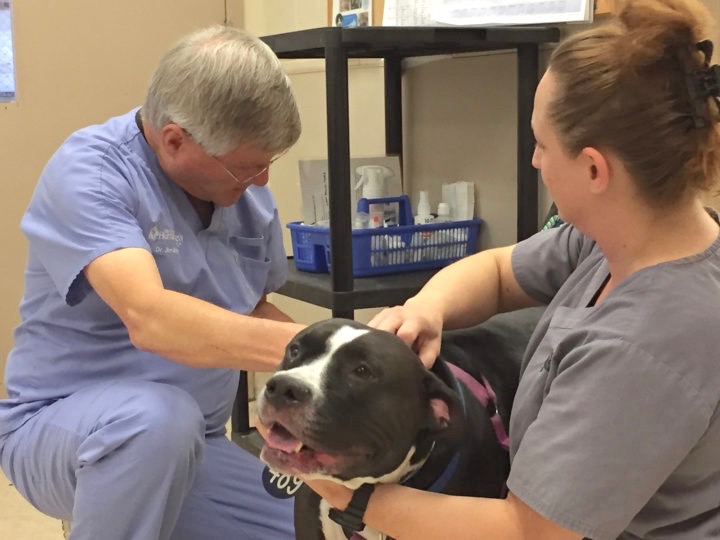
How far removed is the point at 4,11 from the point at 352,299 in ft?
5.90

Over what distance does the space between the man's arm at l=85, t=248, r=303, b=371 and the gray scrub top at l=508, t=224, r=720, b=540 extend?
455 millimetres

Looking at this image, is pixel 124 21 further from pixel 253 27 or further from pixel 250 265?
pixel 250 265

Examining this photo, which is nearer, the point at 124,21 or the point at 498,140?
the point at 498,140

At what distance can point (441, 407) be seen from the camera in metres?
1.24

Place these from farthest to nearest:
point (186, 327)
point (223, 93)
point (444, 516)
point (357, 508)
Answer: point (223, 93), point (186, 327), point (357, 508), point (444, 516)

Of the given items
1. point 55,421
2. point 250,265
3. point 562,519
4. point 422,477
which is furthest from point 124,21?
point 562,519

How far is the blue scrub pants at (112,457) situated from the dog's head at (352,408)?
0.30 meters

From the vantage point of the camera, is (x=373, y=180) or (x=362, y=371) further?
(x=373, y=180)

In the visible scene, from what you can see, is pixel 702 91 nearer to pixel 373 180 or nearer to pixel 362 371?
pixel 362 371

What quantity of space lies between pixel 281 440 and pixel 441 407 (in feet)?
0.76

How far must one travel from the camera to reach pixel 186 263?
161 centimetres

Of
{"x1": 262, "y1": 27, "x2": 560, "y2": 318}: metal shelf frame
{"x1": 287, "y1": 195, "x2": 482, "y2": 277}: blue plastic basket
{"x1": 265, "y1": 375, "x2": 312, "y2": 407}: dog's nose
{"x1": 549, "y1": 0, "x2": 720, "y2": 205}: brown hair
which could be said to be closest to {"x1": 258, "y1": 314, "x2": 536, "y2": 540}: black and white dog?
{"x1": 265, "y1": 375, "x2": 312, "y2": 407}: dog's nose

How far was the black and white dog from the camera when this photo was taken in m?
1.14

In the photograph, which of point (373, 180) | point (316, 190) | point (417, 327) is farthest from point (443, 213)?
point (417, 327)
